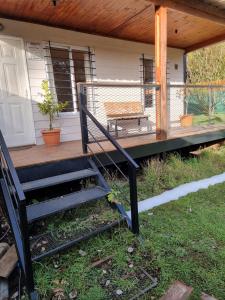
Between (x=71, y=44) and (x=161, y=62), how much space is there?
1.98 m

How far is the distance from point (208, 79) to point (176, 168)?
25.8 feet

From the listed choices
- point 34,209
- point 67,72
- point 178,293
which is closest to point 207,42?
point 67,72

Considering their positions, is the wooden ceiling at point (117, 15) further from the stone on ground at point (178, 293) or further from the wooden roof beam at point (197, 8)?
the stone on ground at point (178, 293)

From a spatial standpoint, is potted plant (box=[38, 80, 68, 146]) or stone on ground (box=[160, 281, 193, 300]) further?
potted plant (box=[38, 80, 68, 146])

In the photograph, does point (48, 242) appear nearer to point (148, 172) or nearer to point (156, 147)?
point (148, 172)

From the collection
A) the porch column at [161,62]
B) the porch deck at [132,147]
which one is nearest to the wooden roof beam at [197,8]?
the porch column at [161,62]

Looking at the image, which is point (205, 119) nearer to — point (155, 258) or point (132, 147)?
point (132, 147)

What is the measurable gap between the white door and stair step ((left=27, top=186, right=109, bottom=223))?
7.48ft

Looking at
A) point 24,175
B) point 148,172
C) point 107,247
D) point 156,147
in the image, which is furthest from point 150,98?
point 107,247

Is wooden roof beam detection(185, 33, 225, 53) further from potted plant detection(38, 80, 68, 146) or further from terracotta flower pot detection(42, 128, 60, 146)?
terracotta flower pot detection(42, 128, 60, 146)

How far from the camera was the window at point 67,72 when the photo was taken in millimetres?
4699

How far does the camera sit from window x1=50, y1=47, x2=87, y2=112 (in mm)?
4699

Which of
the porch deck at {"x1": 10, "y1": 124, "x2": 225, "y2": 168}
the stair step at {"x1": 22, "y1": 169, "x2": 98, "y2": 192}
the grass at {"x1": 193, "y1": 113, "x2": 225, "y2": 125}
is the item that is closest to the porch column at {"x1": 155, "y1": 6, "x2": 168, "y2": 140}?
the porch deck at {"x1": 10, "y1": 124, "x2": 225, "y2": 168}

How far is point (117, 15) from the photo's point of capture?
13.9 ft
